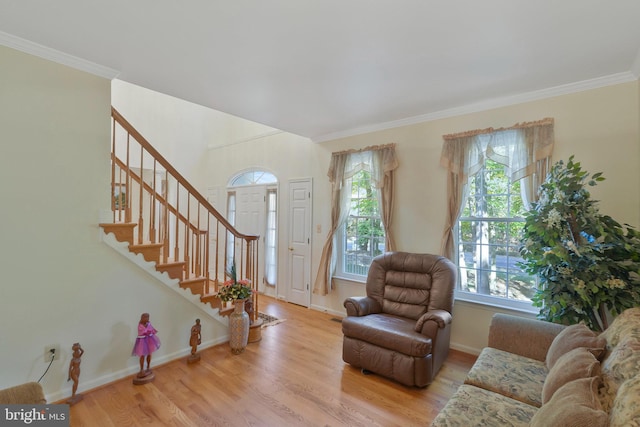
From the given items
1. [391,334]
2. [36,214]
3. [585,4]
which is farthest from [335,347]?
[585,4]

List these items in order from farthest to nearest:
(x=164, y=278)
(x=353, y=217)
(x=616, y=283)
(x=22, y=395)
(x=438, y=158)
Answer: (x=353, y=217)
(x=438, y=158)
(x=164, y=278)
(x=616, y=283)
(x=22, y=395)

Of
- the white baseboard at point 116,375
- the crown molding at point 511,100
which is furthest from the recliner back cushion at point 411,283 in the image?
the white baseboard at point 116,375

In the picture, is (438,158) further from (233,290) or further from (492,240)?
(233,290)

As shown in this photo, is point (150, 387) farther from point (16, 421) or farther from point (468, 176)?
point (468, 176)

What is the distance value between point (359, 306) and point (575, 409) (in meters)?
2.01

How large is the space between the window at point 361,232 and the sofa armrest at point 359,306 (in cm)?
95

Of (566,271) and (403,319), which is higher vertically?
(566,271)

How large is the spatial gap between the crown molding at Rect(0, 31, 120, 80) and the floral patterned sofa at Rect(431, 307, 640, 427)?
350 centimetres

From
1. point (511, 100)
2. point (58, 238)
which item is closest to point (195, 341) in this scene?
point (58, 238)

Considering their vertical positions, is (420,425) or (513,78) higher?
(513,78)

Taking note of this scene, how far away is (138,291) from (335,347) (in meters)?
2.10

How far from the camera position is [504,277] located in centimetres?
313

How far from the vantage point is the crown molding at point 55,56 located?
2.10m

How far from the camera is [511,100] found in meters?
3.02
